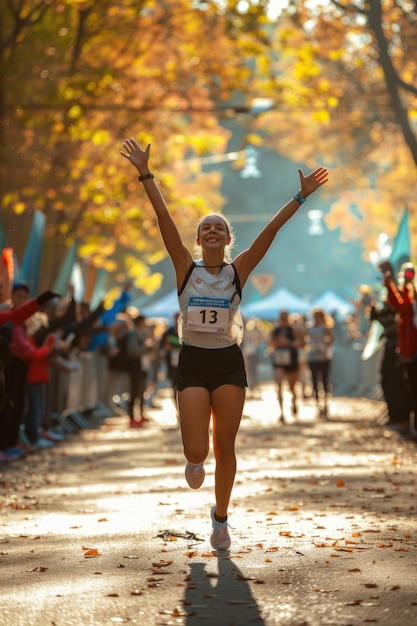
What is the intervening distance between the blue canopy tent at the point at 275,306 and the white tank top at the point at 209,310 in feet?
120

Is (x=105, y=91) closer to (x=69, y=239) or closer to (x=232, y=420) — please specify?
(x=69, y=239)

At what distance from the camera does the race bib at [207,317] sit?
8.38 meters

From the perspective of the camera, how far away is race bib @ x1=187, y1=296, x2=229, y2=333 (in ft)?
27.5

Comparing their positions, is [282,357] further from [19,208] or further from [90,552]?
[90,552]

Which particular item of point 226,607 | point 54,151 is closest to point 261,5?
point 54,151

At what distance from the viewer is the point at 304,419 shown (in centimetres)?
2395

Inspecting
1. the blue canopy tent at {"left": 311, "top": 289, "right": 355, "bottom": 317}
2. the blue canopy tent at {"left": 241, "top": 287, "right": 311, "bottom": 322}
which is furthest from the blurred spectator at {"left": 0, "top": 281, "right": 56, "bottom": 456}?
the blue canopy tent at {"left": 311, "top": 289, "right": 355, "bottom": 317}

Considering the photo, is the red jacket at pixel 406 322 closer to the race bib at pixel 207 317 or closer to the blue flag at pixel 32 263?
the blue flag at pixel 32 263

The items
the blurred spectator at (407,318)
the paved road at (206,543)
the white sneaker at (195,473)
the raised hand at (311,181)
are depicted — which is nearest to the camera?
Result: the paved road at (206,543)

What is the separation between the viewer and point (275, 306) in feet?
156

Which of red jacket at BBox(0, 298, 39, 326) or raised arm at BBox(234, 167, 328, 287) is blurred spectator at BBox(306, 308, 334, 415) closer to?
red jacket at BBox(0, 298, 39, 326)

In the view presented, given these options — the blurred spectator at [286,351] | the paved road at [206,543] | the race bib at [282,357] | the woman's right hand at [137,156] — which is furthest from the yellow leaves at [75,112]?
the woman's right hand at [137,156]

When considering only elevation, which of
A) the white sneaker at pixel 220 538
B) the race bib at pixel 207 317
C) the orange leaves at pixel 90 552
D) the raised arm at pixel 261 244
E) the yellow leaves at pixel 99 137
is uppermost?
the yellow leaves at pixel 99 137

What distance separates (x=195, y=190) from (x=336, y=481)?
51512 millimetres
